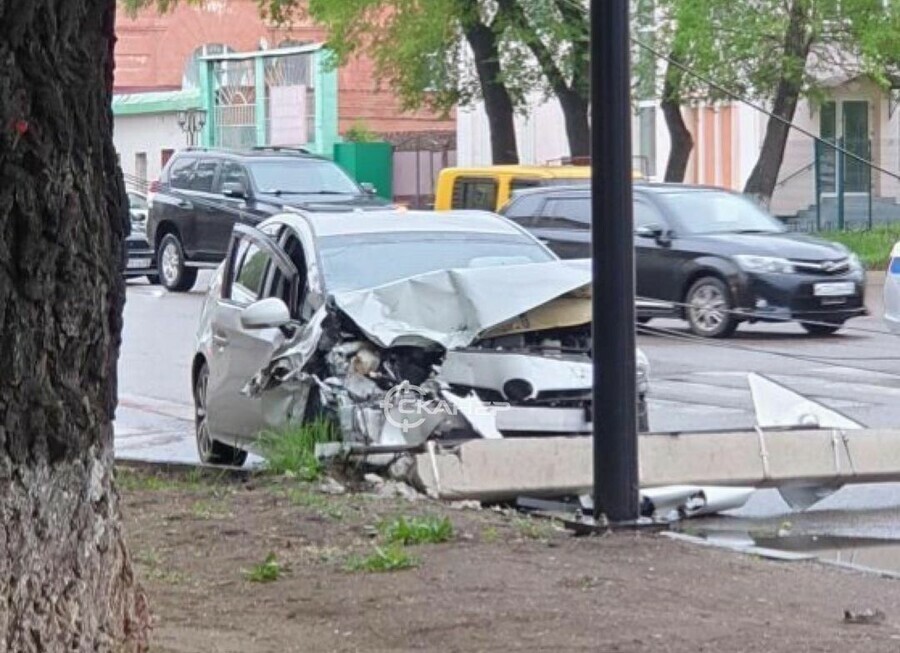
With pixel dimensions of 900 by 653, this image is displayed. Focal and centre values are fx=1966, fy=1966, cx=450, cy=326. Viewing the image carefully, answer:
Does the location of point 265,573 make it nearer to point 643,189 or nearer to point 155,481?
point 155,481

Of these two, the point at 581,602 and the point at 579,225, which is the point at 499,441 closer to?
the point at 581,602

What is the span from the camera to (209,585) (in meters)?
8.12

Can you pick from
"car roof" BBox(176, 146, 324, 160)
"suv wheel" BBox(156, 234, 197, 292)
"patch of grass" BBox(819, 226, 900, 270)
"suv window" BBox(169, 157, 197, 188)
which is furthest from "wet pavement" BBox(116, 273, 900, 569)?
"patch of grass" BBox(819, 226, 900, 270)

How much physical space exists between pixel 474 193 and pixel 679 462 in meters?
16.7

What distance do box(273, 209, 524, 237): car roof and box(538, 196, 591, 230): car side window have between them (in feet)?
31.5

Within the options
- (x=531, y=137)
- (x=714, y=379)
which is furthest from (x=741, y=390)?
(x=531, y=137)

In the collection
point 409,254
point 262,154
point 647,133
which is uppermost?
point 647,133

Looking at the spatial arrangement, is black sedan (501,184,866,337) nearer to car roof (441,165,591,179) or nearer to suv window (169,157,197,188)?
car roof (441,165,591,179)

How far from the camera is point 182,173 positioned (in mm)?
30609

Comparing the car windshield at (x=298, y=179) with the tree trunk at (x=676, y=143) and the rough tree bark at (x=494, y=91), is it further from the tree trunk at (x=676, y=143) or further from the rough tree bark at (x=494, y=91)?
the tree trunk at (x=676, y=143)

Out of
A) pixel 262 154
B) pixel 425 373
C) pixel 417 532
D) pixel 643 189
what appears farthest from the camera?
pixel 262 154

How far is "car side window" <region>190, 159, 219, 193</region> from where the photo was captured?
97.7 feet

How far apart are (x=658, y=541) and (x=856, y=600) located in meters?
1.38

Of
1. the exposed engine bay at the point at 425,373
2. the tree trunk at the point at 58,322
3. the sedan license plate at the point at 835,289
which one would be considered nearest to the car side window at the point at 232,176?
the sedan license plate at the point at 835,289
